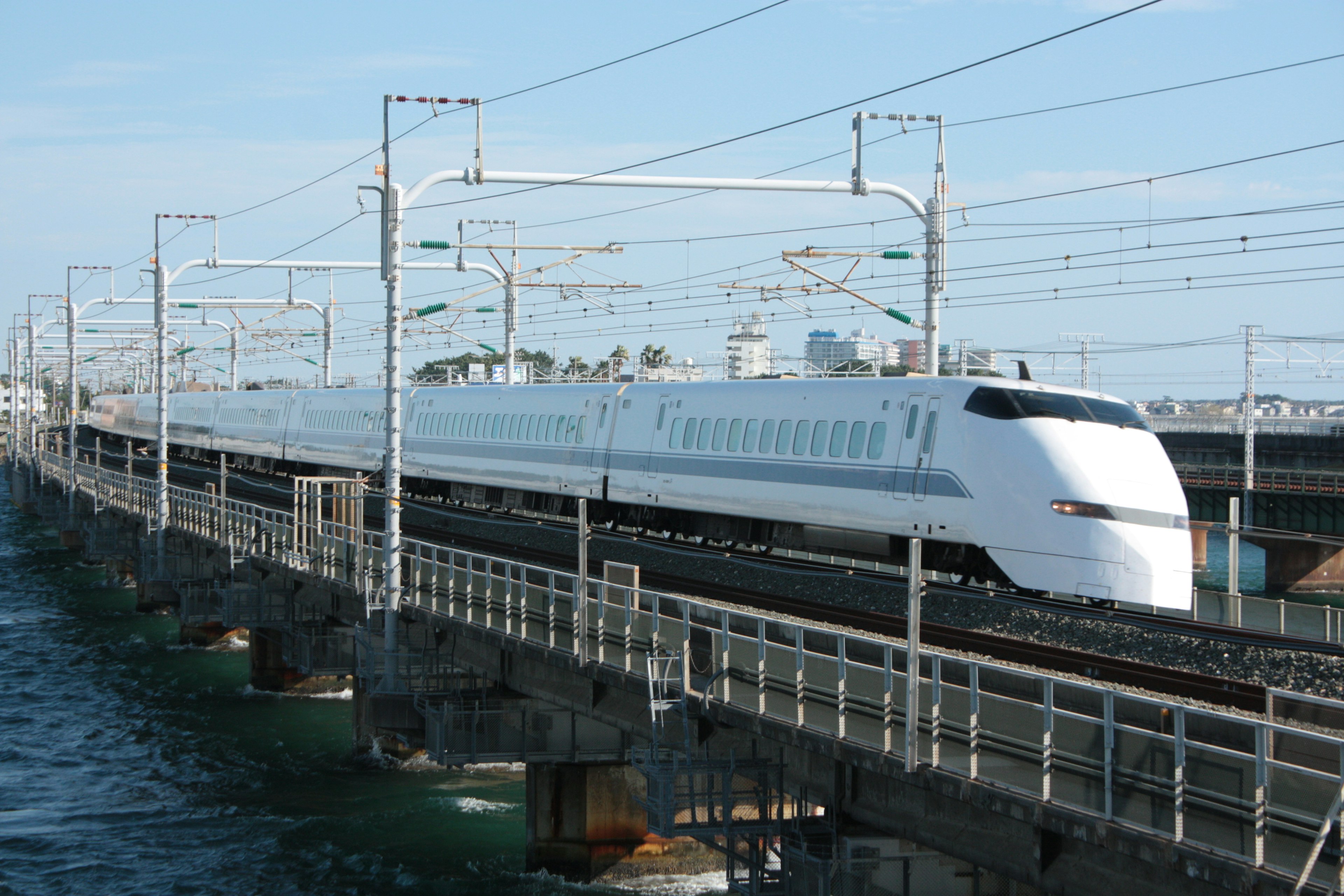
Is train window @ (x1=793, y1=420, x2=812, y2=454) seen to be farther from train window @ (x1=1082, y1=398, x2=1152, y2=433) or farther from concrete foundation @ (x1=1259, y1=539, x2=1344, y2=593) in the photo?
concrete foundation @ (x1=1259, y1=539, x2=1344, y2=593)

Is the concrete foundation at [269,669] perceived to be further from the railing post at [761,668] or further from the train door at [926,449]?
the railing post at [761,668]

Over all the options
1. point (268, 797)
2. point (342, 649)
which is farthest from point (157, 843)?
point (342, 649)

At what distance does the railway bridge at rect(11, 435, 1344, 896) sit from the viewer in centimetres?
879

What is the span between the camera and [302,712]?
3656cm

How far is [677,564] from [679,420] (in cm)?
380

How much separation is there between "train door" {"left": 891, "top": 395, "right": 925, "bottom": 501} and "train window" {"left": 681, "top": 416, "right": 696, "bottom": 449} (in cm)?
694

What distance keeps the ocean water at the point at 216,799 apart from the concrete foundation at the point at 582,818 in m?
0.42

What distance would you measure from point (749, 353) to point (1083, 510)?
34.8m

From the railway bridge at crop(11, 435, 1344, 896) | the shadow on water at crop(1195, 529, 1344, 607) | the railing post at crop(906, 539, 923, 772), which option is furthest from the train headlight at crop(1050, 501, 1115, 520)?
the shadow on water at crop(1195, 529, 1344, 607)

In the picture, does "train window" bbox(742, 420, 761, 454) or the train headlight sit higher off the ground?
"train window" bbox(742, 420, 761, 454)

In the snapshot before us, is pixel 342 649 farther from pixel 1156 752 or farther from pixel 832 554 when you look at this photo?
pixel 1156 752

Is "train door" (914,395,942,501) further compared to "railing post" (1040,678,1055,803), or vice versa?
"train door" (914,395,942,501)

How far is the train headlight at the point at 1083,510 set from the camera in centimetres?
1698

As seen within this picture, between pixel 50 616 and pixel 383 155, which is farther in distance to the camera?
pixel 50 616
